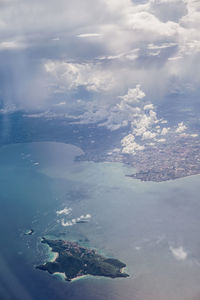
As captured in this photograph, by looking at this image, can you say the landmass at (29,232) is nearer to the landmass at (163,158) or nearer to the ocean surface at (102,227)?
the ocean surface at (102,227)

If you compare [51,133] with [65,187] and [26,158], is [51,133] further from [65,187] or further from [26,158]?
[65,187]

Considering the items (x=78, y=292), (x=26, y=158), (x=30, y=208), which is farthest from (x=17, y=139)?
(x=78, y=292)

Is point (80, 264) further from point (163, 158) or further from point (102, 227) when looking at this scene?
point (163, 158)

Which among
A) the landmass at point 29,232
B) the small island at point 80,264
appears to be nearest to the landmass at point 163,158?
the landmass at point 29,232

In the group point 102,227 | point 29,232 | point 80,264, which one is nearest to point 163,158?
point 102,227

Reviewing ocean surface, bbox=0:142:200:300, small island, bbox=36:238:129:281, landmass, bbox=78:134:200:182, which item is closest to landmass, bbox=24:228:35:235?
ocean surface, bbox=0:142:200:300

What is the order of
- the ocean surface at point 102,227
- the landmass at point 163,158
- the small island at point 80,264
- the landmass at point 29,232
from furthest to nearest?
the landmass at point 163,158 → the landmass at point 29,232 → the small island at point 80,264 → the ocean surface at point 102,227
